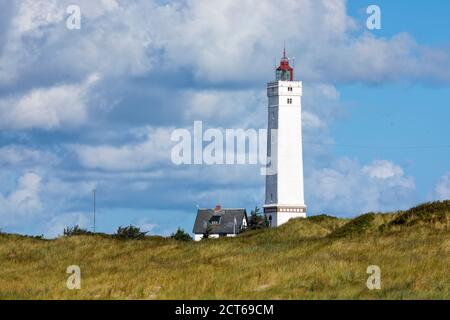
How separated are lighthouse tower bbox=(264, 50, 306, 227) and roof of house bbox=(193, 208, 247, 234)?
3.69 m

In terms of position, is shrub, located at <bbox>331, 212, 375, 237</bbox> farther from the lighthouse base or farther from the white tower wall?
the white tower wall

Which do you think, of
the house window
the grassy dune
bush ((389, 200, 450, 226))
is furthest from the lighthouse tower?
bush ((389, 200, 450, 226))

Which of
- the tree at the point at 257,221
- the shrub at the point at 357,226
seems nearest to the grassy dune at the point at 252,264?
the shrub at the point at 357,226

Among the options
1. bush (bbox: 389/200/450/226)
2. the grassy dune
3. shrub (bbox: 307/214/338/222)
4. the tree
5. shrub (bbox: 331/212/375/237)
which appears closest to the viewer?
Result: the grassy dune

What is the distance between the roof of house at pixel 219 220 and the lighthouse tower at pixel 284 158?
369 cm

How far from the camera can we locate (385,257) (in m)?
39.6

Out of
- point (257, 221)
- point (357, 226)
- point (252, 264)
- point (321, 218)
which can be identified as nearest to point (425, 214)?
point (357, 226)

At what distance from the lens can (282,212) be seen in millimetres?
131250

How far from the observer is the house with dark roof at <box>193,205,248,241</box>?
439 feet

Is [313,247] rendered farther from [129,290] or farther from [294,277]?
[129,290]

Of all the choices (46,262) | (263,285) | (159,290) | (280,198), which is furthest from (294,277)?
(280,198)

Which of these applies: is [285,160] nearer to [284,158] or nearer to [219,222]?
[284,158]

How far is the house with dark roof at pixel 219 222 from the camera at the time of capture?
439ft

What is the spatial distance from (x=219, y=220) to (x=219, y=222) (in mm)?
444
